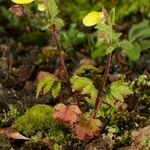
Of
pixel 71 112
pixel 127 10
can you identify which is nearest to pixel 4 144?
pixel 71 112

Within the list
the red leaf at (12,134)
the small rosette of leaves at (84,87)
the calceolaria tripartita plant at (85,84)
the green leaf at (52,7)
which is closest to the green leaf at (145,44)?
the calceolaria tripartita plant at (85,84)

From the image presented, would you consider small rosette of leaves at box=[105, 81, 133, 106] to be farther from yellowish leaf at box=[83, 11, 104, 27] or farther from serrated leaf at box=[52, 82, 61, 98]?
yellowish leaf at box=[83, 11, 104, 27]

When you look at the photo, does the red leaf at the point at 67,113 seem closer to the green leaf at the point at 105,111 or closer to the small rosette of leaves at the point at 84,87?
the small rosette of leaves at the point at 84,87

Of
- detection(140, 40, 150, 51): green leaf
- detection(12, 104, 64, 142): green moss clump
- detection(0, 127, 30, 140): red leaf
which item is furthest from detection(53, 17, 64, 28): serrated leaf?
detection(140, 40, 150, 51): green leaf

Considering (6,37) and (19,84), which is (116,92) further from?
(6,37)

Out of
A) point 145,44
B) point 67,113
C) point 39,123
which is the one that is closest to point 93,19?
point 67,113
